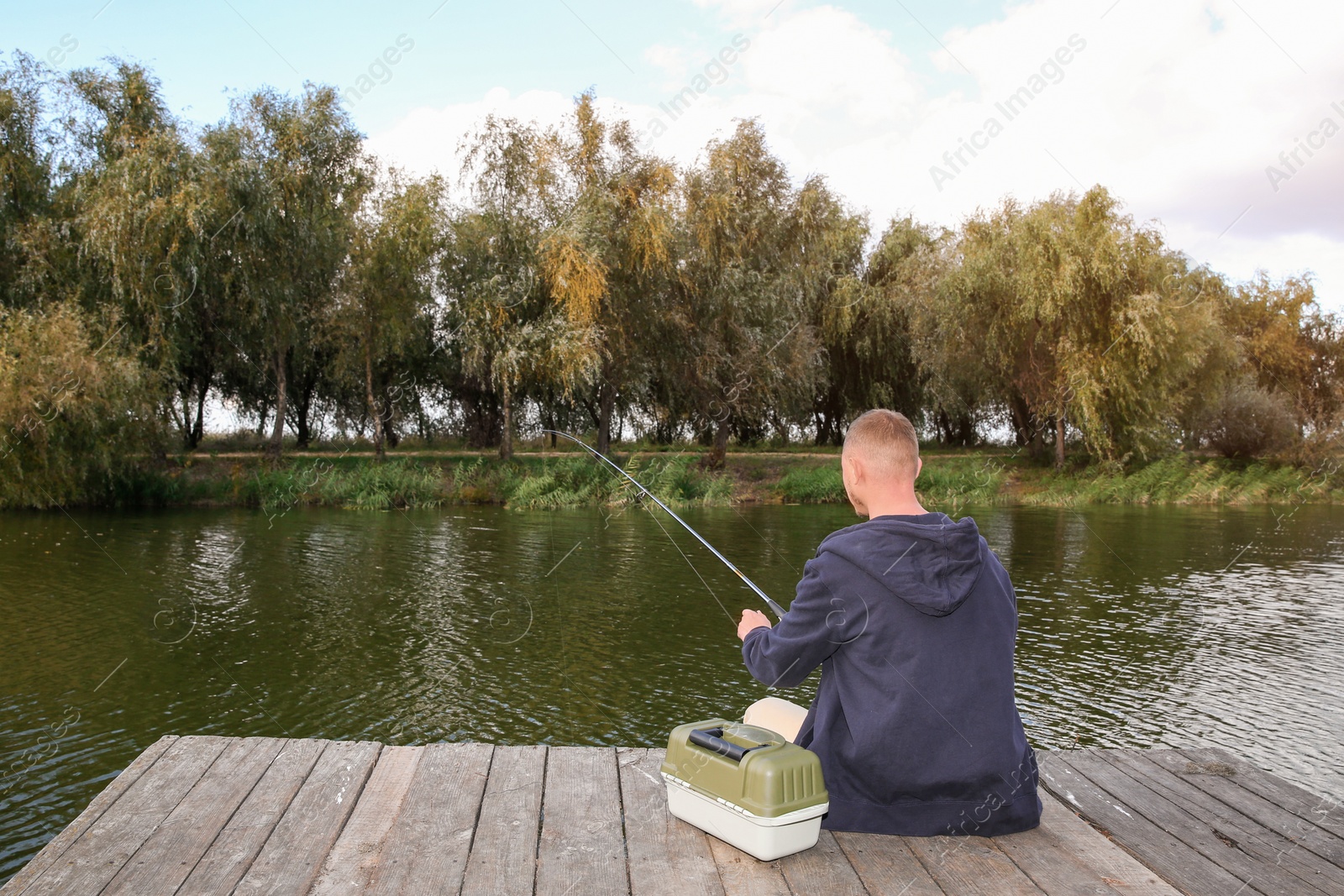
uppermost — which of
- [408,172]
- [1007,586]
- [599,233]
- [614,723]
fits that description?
[408,172]

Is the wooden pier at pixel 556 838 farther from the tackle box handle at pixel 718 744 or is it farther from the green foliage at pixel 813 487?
the green foliage at pixel 813 487

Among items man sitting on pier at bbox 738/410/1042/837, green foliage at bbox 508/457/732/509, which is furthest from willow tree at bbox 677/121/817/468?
man sitting on pier at bbox 738/410/1042/837

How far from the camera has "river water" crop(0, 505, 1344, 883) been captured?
722 cm

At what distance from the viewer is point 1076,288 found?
2658 cm

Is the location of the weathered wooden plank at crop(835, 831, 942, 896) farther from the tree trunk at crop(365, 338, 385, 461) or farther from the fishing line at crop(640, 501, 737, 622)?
the tree trunk at crop(365, 338, 385, 461)

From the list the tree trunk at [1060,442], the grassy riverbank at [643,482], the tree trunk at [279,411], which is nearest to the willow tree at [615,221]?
the grassy riverbank at [643,482]

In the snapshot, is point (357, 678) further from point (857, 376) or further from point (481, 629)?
point (857, 376)

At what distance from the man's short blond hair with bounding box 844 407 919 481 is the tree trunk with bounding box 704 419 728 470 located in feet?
82.7

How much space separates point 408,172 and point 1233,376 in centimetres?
2710

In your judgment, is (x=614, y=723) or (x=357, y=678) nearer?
(x=614, y=723)

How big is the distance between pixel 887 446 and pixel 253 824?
245 cm

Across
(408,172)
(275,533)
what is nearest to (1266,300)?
(408,172)

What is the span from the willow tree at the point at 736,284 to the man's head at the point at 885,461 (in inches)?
938

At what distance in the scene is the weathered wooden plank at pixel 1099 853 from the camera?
9.89 feet
